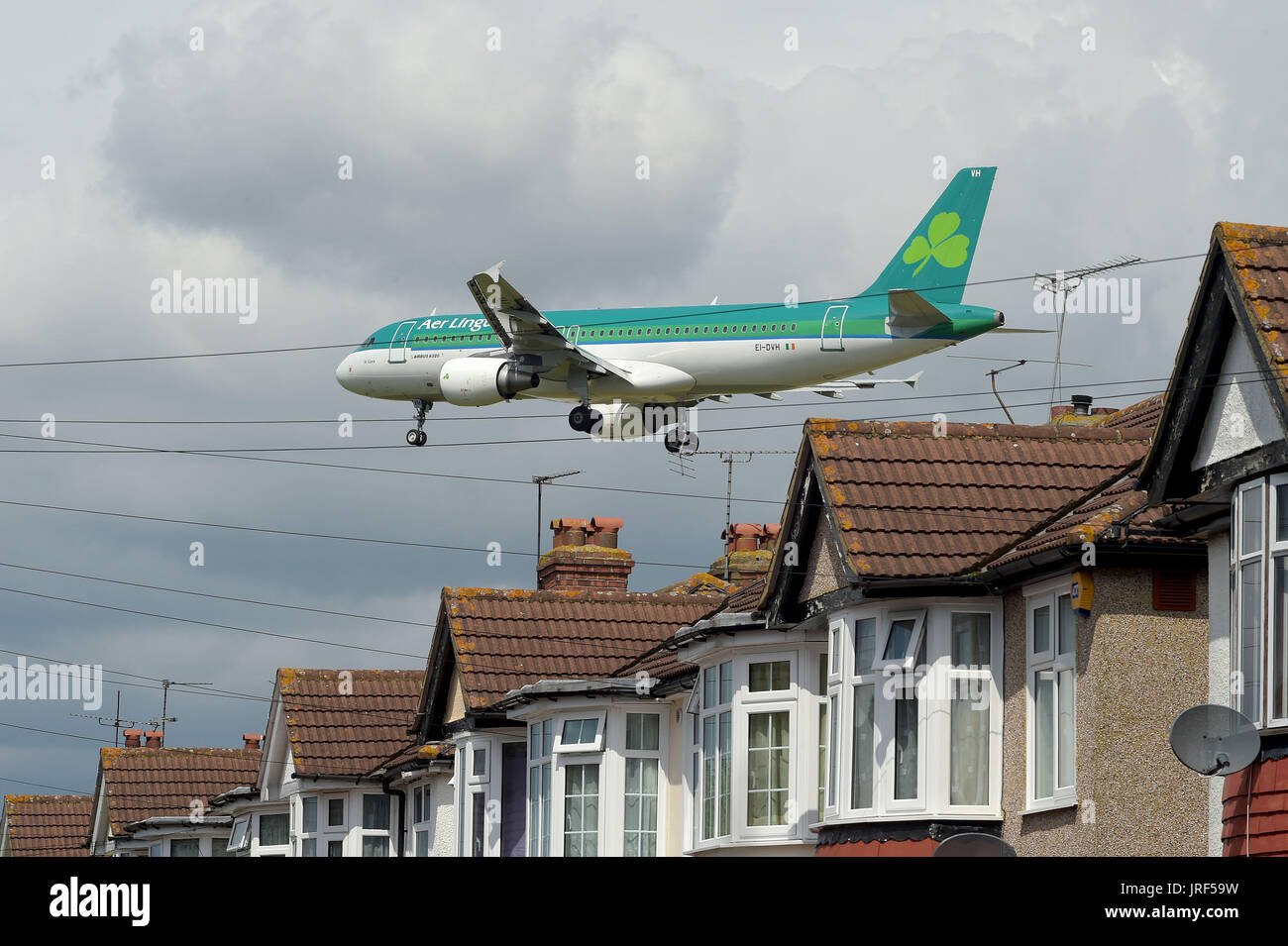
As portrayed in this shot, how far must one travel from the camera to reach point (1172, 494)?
18.5 m

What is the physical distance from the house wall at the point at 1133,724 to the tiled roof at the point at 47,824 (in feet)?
189

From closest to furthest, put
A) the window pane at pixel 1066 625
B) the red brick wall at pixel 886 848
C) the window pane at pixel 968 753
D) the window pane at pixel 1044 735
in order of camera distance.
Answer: the window pane at pixel 1066 625 → the window pane at pixel 1044 735 → the red brick wall at pixel 886 848 → the window pane at pixel 968 753

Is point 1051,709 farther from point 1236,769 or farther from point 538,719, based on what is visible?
point 538,719

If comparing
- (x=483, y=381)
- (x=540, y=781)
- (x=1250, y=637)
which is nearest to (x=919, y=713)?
(x=1250, y=637)

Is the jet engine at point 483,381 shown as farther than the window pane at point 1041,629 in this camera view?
Yes

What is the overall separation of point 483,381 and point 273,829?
1208 centimetres

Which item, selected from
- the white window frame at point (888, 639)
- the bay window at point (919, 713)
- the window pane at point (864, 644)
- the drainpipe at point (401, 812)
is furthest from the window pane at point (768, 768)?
the drainpipe at point (401, 812)

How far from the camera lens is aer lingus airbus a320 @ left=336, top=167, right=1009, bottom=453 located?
4409 cm

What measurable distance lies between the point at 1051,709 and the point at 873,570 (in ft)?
8.14

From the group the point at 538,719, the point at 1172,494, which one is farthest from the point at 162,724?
the point at 1172,494

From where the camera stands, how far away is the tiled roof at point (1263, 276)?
55.4ft

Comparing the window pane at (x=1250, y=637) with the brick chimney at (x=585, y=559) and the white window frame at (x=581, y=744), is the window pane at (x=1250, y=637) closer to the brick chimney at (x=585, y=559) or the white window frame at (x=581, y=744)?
the white window frame at (x=581, y=744)

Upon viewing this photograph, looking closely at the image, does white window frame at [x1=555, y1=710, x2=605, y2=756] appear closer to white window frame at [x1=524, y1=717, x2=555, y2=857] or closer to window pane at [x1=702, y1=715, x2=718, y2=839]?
white window frame at [x1=524, y1=717, x2=555, y2=857]

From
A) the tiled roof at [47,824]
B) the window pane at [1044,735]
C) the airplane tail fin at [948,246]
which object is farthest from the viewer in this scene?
the tiled roof at [47,824]
